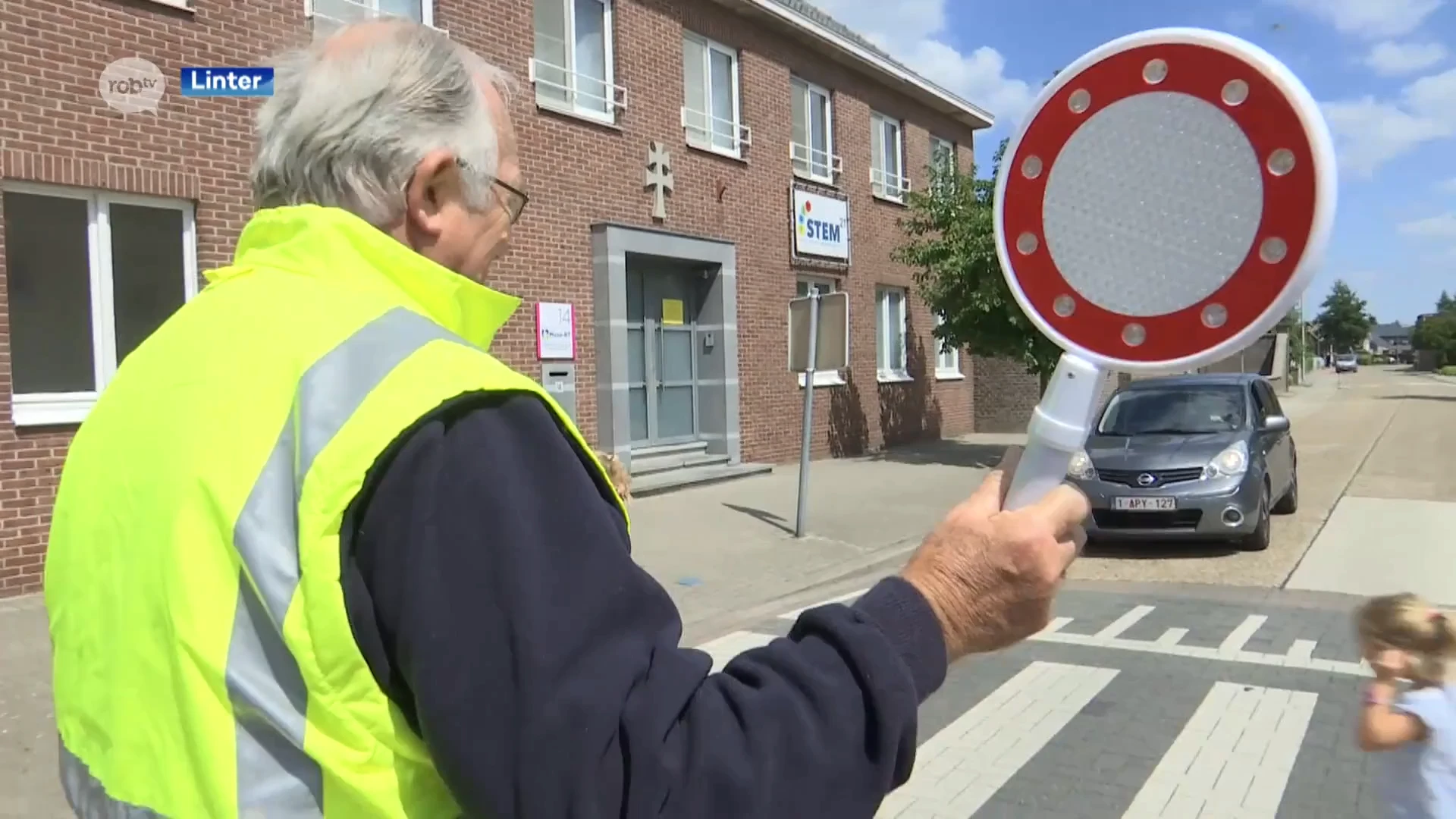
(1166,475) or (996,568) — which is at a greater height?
(996,568)

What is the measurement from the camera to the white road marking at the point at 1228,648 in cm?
611

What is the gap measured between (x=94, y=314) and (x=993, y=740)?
24.5 ft

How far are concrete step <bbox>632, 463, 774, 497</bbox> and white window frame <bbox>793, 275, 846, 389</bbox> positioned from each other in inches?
89.5

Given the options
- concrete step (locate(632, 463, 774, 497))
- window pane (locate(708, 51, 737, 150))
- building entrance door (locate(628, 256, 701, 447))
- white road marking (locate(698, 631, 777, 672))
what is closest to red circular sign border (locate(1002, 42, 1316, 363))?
white road marking (locate(698, 631, 777, 672))

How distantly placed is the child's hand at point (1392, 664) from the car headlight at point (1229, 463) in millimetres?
6507

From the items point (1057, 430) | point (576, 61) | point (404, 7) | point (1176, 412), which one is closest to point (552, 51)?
point (576, 61)

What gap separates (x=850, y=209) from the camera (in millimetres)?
18594

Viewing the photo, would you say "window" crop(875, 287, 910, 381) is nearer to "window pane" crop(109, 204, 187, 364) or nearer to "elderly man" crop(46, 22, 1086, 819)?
"window pane" crop(109, 204, 187, 364)

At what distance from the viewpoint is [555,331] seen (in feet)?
41.1

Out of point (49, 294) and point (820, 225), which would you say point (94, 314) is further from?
point (820, 225)

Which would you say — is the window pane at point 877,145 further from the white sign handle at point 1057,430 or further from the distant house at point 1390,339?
the distant house at point 1390,339

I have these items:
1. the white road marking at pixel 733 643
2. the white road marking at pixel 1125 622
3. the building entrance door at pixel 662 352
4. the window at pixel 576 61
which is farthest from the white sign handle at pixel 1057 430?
the building entrance door at pixel 662 352

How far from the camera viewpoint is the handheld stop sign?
1.22 metres

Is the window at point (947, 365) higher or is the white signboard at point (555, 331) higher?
the white signboard at point (555, 331)
